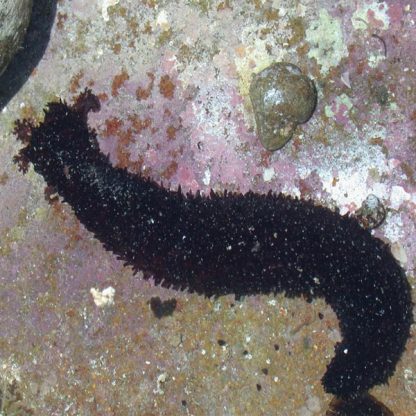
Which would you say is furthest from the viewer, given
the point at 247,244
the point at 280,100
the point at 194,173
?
the point at 194,173

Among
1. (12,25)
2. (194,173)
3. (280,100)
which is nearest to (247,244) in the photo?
(194,173)

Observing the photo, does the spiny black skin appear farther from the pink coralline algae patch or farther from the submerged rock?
the submerged rock

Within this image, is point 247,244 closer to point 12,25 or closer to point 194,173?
point 194,173

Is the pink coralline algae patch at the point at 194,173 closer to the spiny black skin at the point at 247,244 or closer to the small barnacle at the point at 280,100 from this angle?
Result: the small barnacle at the point at 280,100

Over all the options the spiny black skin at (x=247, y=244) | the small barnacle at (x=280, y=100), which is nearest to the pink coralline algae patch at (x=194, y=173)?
the small barnacle at (x=280, y=100)

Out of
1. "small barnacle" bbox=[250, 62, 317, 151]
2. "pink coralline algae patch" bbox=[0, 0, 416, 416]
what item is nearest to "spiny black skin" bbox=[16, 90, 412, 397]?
"pink coralline algae patch" bbox=[0, 0, 416, 416]

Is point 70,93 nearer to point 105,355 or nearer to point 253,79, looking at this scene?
point 253,79
